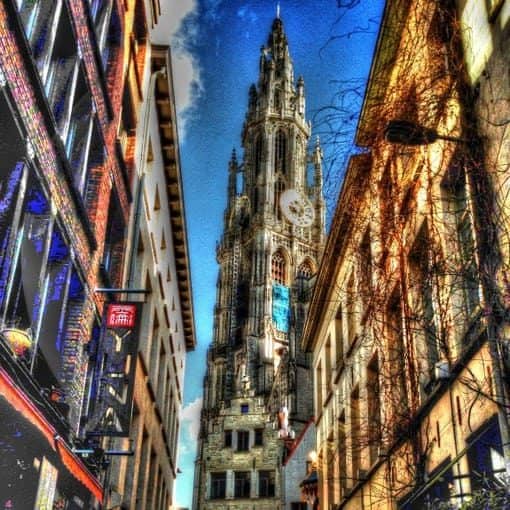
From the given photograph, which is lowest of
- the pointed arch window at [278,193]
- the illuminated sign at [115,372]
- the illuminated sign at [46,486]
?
the illuminated sign at [46,486]

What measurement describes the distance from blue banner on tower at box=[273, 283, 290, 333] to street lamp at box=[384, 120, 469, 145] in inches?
3618

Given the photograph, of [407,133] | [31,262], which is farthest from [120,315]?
[407,133]

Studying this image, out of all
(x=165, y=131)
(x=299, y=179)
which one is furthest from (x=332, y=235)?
(x=299, y=179)

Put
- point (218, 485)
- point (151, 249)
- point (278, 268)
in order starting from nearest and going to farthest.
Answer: point (151, 249) < point (218, 485) < point (278, 268)

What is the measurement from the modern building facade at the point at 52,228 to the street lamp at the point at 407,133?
4.88m

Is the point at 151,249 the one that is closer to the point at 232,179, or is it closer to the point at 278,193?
Answer: the point at 278,193

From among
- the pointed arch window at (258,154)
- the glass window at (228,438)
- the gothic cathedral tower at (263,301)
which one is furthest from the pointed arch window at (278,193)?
the glass window at (228,438)

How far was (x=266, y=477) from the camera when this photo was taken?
58.1 meters

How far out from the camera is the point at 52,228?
1207 cm

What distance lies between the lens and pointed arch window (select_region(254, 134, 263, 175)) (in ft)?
383

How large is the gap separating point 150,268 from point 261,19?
1309 cm

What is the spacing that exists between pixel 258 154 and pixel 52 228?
108m

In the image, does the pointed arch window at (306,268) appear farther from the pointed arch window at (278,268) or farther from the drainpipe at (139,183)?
the drainpipe at (139,183)

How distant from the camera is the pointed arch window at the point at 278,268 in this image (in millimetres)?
105106
